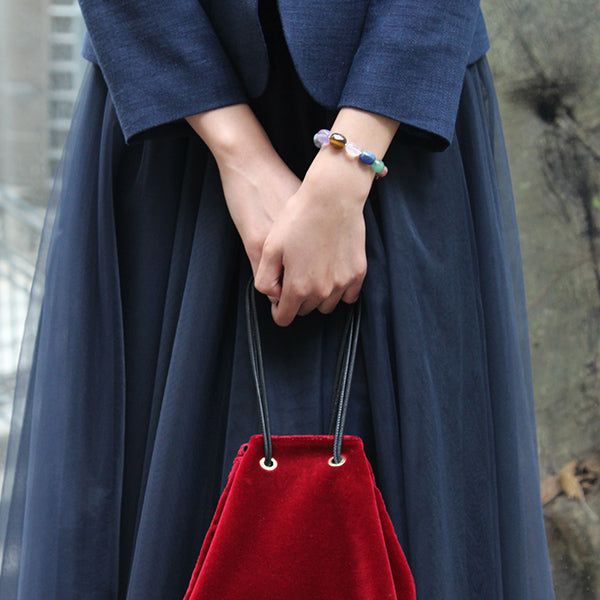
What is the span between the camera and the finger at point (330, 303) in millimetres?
569

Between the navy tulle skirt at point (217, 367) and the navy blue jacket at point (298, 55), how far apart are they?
0.17 ft

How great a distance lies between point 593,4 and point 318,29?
30.0 inches

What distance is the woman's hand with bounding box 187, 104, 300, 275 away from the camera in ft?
1.85

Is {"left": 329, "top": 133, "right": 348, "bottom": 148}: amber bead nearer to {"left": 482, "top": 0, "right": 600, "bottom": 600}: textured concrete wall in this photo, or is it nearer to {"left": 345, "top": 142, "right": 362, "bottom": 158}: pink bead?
{"left": 345, "top": 142, "right": 362, "bottom": 158}: pink bead

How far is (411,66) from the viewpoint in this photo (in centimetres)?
56

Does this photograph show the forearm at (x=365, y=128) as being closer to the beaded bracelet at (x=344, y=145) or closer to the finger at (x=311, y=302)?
the beaded bracelet at (x=344, y=145)

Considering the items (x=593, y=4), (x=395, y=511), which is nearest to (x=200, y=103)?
(x=395, y=511)

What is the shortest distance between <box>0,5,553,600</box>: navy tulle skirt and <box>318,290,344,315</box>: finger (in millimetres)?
26

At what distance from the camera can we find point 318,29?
1.83 feet

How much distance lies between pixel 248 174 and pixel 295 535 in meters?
0.32

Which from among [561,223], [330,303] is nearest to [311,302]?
[330,303]

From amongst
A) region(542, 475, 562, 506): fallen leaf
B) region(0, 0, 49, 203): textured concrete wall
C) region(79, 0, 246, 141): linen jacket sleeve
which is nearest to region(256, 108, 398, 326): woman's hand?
region(79, 0, 246, 141): linen jacket sleeve

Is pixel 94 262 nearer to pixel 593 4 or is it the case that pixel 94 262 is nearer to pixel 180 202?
pixel 180 202

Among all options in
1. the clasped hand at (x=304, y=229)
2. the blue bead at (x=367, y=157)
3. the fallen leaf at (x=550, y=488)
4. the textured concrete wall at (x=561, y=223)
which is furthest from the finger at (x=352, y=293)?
the fallen leaf at (x=550, y=488)
